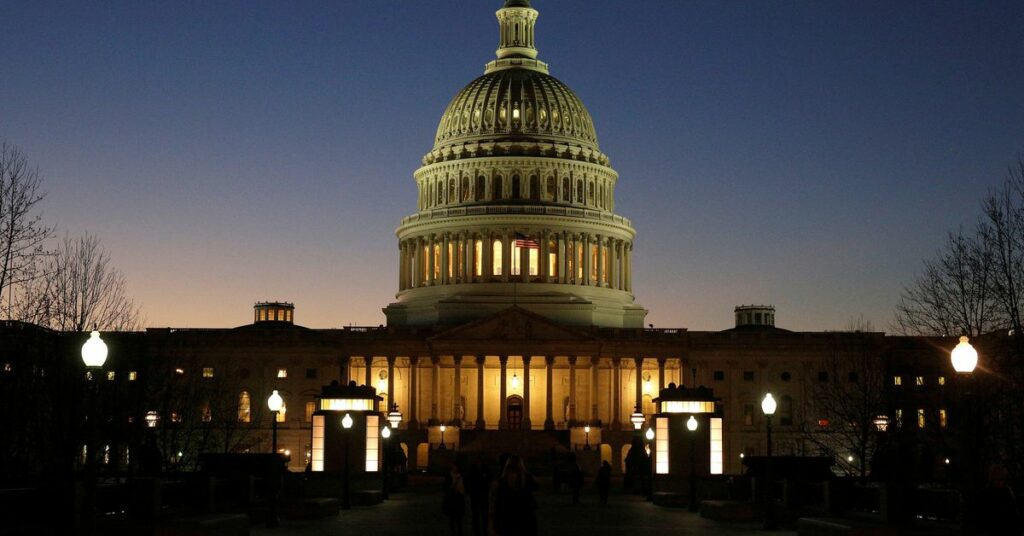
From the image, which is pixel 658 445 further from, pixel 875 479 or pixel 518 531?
pixel 518 531

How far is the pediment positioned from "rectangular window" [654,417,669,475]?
243 ft

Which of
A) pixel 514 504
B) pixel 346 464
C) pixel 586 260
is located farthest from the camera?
pixel 586 260

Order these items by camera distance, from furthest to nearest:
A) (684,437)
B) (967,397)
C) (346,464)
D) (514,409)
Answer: (514,409), (684,437), (346,464), (967,397)

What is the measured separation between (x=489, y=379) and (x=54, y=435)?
89.0 metres

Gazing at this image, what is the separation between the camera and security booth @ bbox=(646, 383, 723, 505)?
209ft

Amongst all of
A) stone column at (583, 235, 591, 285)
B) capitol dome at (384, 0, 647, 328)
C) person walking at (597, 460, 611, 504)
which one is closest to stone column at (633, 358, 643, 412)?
capitol dome at (384, 0, 647, 328)

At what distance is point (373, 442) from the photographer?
6606 cm

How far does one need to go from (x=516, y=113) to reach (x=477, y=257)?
16.1m

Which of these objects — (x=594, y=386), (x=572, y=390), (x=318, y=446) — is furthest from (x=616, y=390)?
(x=318, y=446)

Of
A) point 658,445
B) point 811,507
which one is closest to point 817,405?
point 658,445

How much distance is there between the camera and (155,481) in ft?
124

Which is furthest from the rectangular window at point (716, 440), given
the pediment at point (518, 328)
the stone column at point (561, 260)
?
the stone column at point (561, 260)

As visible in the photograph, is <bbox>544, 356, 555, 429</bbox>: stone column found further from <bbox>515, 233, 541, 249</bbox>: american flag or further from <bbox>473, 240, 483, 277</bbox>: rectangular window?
<bbox>473, 240, 483, 277</bbox>: rectangular window

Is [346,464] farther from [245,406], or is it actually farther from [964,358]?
[245,406]
